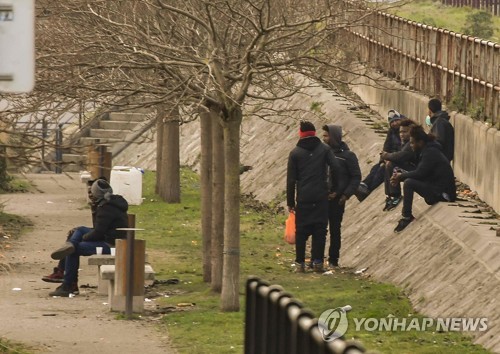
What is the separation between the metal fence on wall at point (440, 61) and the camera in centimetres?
2020

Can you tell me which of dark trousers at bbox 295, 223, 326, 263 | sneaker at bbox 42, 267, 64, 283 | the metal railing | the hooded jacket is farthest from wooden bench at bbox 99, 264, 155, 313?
the metal railing

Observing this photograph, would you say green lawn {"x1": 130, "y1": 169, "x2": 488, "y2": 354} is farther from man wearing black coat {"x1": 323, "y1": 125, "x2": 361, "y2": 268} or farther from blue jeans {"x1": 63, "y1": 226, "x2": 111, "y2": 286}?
blue jeans {"x1": 63, "y1": 226, "x2": 111, "y2": 286}

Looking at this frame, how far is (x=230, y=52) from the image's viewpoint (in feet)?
56.5

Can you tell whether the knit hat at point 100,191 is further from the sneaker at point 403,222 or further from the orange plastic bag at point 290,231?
the sneaker at point 403,222

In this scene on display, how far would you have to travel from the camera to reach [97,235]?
56.0ft

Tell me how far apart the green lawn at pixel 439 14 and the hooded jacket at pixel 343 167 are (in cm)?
1940

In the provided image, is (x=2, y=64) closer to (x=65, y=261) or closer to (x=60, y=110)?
(x=60, y=110)

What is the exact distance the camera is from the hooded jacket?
61.0 feet

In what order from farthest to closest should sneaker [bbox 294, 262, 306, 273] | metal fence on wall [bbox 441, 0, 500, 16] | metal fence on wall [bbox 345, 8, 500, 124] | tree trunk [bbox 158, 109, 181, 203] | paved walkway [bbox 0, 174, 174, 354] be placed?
metal fence on wall [bbox 441, 0, 500, 16] → tree trunk [bbox 158, 109, 181, 203] → metal fence on wall [bbox 345, 8, 500, 124] → sneaker [bbox 294, 262, 306, 273] → paved walkway [bbox 0, 174, 174, 354]

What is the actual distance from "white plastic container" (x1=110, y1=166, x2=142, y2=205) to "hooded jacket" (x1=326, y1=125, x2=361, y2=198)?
443 inches

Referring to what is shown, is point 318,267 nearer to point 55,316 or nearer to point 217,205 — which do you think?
point 217,205

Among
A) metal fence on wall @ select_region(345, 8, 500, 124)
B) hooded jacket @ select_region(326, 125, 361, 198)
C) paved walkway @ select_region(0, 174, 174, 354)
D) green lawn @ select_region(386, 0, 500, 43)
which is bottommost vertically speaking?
paved walkway @ select_region(0, 174, 174, 354)

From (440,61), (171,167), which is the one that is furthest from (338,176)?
(171,167)

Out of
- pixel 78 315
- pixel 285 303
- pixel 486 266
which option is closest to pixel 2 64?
pixel 285 303
